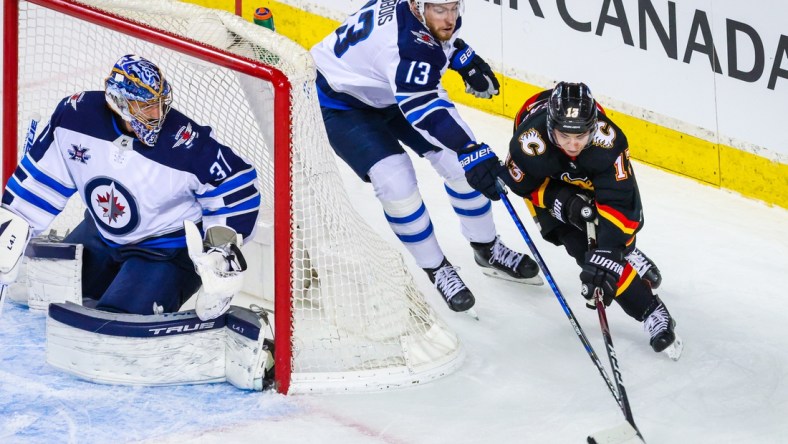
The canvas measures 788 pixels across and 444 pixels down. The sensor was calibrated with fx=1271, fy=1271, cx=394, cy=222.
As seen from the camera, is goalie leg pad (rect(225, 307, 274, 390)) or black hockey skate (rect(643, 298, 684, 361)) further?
black hockey skate (rect(643, 298, 684, 361))

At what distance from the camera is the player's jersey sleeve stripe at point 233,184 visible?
3.51 meters

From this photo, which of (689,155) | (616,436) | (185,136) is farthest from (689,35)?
(185,136)

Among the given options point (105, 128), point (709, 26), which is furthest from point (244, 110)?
point (709, 26)

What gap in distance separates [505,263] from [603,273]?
0.81m

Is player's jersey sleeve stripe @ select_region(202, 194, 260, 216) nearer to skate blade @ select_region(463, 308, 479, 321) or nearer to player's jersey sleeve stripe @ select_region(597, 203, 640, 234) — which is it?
skate blade @ select_region(463, 308, 479, 321)

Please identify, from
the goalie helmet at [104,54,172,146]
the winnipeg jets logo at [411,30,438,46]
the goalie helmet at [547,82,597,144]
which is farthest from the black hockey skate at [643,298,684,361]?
the goalie helmet at [104,54,172,146]

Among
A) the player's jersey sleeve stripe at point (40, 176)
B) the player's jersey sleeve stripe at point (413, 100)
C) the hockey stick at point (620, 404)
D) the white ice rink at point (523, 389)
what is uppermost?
the player's jersey sleeve stripe at point (413, 100)

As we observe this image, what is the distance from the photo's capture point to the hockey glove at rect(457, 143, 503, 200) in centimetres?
374

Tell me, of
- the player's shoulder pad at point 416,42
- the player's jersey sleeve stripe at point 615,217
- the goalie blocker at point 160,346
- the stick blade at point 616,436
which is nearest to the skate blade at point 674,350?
the player's jersey sleeve stripe at point 615,217

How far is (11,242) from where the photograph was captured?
3.47 m

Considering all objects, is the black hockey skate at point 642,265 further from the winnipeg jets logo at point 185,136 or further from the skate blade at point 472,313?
the winnipeg jets logo at point 185,136

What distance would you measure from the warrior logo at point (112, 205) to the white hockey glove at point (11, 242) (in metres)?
0.20

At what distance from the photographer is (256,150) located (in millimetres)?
3855

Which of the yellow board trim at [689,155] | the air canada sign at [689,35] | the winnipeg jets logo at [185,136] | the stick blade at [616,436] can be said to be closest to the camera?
the stick blade at [616,436]
